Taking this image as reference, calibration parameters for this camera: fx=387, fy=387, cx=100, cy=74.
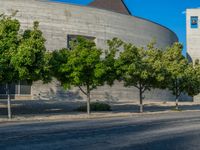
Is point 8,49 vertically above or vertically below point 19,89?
above

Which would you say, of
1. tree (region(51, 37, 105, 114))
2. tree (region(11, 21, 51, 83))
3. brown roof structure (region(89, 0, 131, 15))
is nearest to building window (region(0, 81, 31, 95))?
tree (region(51, 37, 105, 114))

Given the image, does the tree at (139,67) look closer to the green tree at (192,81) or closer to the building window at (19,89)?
the green tree at (192,81)

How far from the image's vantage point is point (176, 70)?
41.6 m

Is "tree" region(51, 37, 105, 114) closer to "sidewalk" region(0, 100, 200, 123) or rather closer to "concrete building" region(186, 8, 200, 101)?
"sidewalk" region(0, 100, 200, 123)

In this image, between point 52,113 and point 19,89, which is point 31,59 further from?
point 19,89

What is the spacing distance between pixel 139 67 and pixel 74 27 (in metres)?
23.6

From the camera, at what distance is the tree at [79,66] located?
1241 inches

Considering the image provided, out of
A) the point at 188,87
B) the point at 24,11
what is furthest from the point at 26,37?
the point at 24,11

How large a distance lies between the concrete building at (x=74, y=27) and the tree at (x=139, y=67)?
18.8 metres

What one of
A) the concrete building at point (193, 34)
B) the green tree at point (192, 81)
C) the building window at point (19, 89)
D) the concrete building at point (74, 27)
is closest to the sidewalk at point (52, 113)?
the green tree at point (192, 81)

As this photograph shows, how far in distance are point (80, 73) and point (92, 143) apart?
20212 millimetres

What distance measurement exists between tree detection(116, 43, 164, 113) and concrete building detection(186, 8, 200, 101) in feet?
168

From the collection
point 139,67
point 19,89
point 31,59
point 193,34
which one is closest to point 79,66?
point 31,59

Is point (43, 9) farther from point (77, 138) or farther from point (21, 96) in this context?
point (77, 138)
